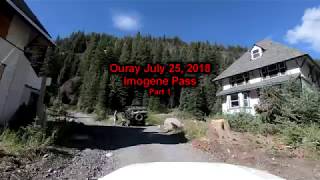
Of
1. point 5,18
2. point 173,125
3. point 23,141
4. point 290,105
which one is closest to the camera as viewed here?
point 23,141

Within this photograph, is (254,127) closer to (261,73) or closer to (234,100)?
(261,73)

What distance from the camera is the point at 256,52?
29.0 meters

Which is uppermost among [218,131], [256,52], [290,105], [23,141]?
[256,52]

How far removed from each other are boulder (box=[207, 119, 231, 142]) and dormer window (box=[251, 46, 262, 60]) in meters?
17.4

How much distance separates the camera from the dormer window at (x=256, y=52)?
1117 inches

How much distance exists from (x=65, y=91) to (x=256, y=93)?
177 ft

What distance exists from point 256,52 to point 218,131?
18783 mm

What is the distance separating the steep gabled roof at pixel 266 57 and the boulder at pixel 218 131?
13.5 meters

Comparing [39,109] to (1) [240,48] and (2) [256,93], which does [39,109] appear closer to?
(2) [256,93]

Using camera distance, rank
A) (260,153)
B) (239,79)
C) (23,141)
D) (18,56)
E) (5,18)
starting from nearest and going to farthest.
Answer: (23,141), (260,153), (5,18), (18,56), (239,79)

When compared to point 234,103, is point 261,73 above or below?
above

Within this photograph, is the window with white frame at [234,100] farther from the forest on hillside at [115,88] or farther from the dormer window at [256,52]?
the forest on hillside at [115,88]

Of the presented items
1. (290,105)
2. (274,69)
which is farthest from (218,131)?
(274,69)

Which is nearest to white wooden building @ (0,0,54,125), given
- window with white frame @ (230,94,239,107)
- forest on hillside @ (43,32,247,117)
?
forest on hillside @ (43,32,247,117)
